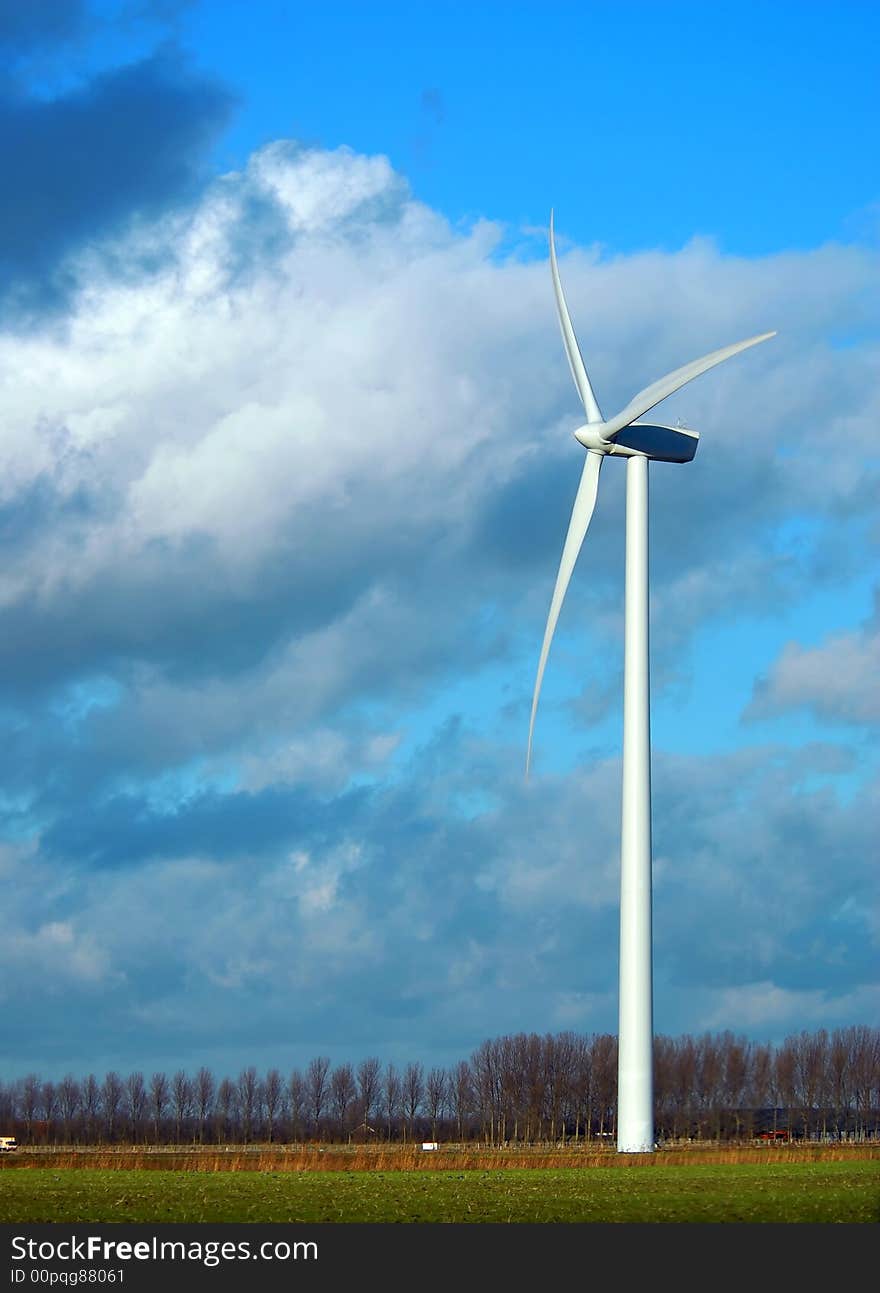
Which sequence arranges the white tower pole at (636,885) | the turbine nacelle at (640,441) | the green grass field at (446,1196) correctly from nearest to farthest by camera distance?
the green grass field at (446,1196), the white tower pole at (636,885), the turbine nacelle at (640,441)

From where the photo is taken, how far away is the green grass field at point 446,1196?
23906mm

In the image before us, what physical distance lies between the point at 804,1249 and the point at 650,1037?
2322 centimetres

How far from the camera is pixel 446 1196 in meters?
27.0

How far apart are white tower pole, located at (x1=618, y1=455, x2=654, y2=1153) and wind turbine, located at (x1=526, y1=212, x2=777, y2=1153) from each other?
3cm

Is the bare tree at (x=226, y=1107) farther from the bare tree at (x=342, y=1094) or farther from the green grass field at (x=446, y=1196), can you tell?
the green grass field at (x=446, y=1196)

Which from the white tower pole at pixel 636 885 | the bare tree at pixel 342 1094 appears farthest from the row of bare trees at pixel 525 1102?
the white tower pole at pixel 636 885

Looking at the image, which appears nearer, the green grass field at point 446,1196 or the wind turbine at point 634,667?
the green grass field at point 446,1196

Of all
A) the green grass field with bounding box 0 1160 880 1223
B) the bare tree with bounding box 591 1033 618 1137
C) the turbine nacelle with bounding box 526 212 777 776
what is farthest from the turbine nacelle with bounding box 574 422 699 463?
the bare tree with bounding box 591 1033 618 1137

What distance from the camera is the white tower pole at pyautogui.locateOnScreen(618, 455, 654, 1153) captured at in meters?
43.4

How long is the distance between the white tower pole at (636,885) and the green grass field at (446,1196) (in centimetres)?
850

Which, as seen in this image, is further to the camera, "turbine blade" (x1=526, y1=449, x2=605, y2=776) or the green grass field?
"turbine blade" (x1=526, y1=449, x2=605, y2=776)

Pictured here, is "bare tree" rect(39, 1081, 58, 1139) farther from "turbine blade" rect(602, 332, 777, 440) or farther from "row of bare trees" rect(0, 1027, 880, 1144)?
"turbine blade" rect(602, 332, 777, 440)

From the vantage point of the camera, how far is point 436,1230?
73.2 feet

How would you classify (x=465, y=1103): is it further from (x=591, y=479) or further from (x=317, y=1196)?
(x=317, y=1196)
